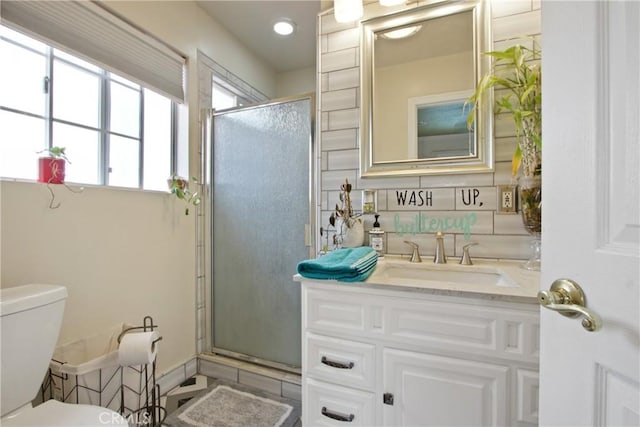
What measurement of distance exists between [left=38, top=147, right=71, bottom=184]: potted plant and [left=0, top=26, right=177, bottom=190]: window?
0.10 m

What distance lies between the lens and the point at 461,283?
1185 mm

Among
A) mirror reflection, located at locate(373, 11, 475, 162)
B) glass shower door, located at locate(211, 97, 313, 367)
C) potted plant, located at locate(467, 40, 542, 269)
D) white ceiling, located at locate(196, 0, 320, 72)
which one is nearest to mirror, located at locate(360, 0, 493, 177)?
mirror reflection, located at locate(373, 11, 475, 162)

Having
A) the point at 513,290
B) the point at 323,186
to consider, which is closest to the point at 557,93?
the point at 513,290

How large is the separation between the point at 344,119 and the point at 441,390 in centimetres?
129

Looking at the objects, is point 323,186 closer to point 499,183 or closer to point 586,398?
point 499,183

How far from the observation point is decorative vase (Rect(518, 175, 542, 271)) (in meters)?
1.19

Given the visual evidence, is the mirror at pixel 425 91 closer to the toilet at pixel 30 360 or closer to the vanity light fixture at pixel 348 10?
the vanity light fixture at pixel 348 10

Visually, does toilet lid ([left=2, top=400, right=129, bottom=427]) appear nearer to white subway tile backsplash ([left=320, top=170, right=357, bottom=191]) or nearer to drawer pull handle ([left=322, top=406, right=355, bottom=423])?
drawer pull handle ([left=322, top=406, right=355, bottom=423])

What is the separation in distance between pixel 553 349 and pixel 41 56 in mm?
2042

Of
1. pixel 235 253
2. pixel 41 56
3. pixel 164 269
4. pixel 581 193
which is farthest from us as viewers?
pixel 235 253

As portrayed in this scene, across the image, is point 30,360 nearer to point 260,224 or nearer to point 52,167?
point 52,167

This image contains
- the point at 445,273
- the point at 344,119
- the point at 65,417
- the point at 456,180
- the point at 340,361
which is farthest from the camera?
the point at 344,119

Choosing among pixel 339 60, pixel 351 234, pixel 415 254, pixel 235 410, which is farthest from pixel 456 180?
pixel 235 410

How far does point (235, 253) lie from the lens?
6.48ft
